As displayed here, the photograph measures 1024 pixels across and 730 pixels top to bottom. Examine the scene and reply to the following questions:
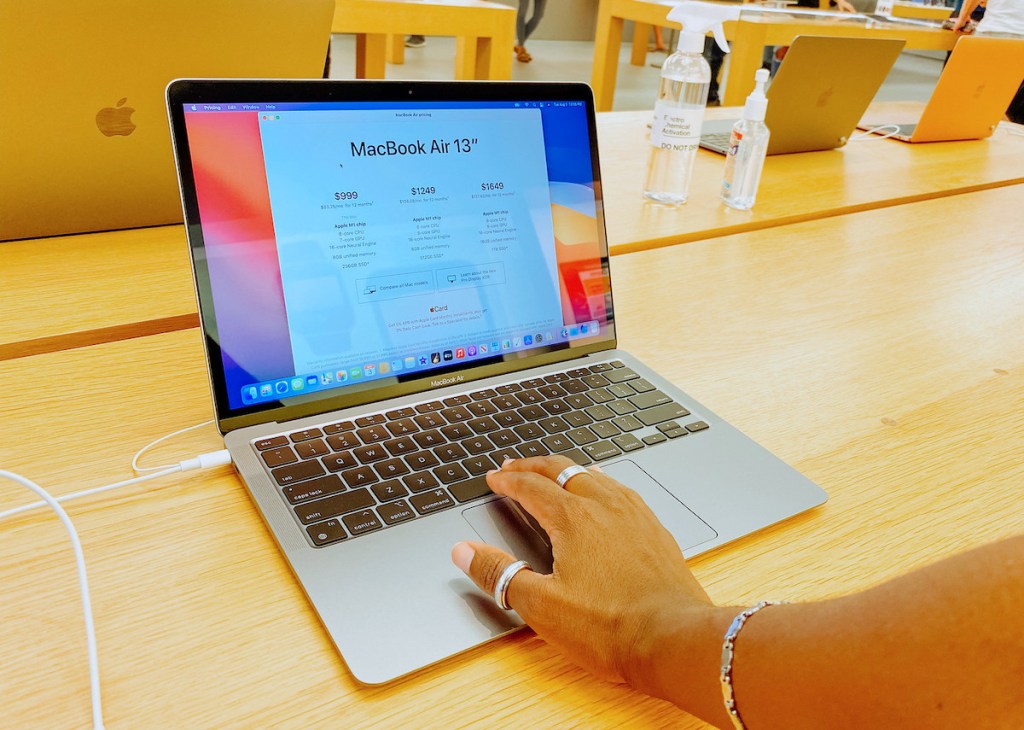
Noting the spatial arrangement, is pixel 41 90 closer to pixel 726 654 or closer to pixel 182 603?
pixel 182 603

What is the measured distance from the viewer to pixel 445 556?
50cm

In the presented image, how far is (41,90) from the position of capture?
2.49 ft

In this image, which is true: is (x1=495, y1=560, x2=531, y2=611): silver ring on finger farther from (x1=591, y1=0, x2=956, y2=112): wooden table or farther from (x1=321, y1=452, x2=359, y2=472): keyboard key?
(x1=591, y1=0, x2=956, y2=112): wooden table

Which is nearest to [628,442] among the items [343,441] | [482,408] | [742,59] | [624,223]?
[482,408]

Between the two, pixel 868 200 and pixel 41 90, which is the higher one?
pixel 41 90

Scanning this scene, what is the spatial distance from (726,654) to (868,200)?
120cm

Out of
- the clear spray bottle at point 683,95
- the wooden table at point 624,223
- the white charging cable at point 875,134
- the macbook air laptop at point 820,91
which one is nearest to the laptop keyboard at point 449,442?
the wooden table at point 624,223

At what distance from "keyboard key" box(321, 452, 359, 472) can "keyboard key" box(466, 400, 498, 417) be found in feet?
0.39

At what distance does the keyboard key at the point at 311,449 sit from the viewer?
0.57 metres

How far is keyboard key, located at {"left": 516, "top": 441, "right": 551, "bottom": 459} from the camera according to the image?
0.61 meters

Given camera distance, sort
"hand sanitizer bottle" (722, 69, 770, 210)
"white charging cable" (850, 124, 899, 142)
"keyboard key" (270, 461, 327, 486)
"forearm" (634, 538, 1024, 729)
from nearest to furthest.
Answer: "forearm" (634, 538, 1024, 729) < "keyboard key" (270, 461, 327, 486) < "hand sanitizer bottle" (722, 69, 770, 210) < "white charging cable" (850, 124, 899, 142)

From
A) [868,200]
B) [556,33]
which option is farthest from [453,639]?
[556,33]

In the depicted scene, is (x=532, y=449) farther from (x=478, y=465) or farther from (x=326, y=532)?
(x=326, y=532)

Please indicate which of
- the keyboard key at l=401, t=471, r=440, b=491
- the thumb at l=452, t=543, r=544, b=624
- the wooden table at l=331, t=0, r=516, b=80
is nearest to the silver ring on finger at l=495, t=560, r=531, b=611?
the thumb at l=452, t=543, r=544, b=624
